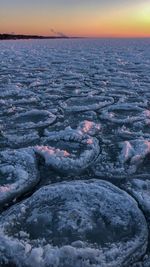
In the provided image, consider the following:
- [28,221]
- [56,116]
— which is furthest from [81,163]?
[56,116]

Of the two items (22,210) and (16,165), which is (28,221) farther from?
(16,165)

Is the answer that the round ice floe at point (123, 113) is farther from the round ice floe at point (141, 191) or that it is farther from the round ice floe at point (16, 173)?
the round ice floe at point (141, 191)

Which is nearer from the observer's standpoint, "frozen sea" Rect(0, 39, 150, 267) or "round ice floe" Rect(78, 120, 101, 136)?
"frozen sea" Rect(0, 39, 150, 267)

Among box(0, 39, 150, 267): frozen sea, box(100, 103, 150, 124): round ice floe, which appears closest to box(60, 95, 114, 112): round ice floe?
box(0, 39, 150, 267): frozen sea

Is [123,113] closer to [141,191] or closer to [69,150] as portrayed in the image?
[69,150]

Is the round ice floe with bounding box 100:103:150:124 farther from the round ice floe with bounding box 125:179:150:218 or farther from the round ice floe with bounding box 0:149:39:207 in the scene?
the round ice floe with bounding box 125:179:150:218

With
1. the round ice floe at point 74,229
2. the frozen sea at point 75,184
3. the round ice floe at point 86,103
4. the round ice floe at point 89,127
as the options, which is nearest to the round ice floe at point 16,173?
the frozen sea at point 75,184

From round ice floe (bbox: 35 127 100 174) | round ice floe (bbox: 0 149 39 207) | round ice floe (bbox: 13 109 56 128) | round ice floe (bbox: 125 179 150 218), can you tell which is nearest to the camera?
round ice floe (bbox: 125 179 150 218)
